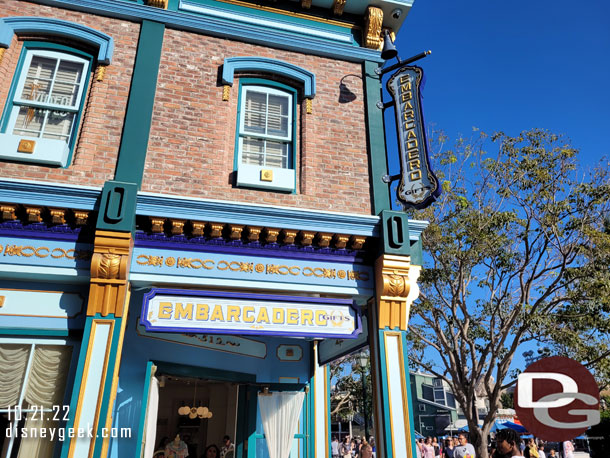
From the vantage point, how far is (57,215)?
6039 mm

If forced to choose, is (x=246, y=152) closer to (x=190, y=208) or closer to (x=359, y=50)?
(x=190, y=208)

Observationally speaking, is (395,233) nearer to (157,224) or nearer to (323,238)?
(323,238)

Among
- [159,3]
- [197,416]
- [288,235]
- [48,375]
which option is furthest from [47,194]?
[197,416]

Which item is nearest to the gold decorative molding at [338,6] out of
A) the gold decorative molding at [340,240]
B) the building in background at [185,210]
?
the building in background at [185,210]

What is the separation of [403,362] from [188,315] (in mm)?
3125

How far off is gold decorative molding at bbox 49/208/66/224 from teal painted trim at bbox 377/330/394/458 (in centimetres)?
469

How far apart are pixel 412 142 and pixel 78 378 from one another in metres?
5.93

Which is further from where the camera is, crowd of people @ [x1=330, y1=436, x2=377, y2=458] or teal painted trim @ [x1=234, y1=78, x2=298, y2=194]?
crowd of people @ [x1=330, y1=436, x2=377, y2=458]

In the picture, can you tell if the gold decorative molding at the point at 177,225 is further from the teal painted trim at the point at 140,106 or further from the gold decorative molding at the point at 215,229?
the teal painted trim at the point at 140,106

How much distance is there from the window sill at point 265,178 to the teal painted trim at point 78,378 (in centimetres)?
293

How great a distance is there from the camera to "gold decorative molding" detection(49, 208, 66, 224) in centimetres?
602

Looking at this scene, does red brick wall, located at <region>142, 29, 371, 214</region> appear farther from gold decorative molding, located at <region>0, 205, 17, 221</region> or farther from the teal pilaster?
the teal pilaster

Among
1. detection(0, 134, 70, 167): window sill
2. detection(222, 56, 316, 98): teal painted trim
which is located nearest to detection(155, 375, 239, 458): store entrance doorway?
detection(0, 134, 70, 167): window sill

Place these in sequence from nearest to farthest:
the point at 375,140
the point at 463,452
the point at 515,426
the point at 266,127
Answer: the point at 266,127 < the point at 375,140 < the point at 463,452 < the point at 515,426
